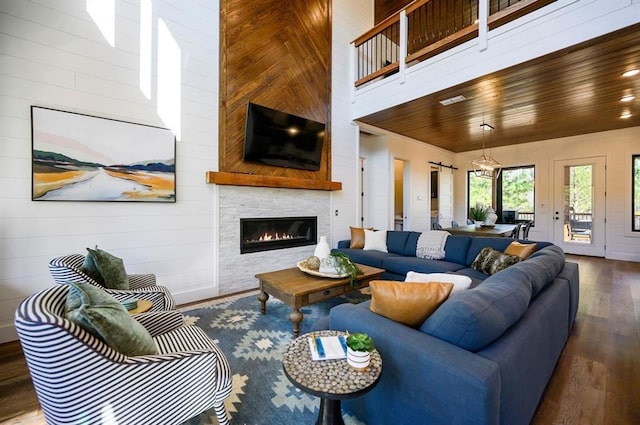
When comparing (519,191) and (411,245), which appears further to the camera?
(519,191)

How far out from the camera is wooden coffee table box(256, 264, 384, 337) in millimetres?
2449

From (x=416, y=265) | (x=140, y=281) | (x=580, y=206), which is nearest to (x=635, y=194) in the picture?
(x=580, y=206)

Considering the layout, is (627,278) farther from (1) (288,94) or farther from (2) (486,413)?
(1) (288,94)

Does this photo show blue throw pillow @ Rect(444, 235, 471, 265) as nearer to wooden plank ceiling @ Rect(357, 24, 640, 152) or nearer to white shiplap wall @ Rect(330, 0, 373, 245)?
white shiplap wall @ Rect(330, 0, 373, 245)

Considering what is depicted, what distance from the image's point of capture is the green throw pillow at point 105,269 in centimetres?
204

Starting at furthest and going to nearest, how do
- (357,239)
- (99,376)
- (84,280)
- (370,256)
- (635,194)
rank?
(635,194), (357,239), (370,256), (84,280), (99,376)

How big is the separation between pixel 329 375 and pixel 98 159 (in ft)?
10.1

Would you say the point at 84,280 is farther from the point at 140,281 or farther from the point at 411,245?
the point at 411,245

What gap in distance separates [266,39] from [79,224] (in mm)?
3431

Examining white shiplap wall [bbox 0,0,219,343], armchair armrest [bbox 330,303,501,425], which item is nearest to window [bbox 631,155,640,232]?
armchair armrest [bbox 330,303,501,425]

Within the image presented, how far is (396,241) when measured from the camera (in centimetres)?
445

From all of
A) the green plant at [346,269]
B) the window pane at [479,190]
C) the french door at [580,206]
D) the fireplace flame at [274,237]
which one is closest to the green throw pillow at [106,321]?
the green plant at [346,269]

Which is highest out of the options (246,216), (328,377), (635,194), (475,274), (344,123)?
(344,123)

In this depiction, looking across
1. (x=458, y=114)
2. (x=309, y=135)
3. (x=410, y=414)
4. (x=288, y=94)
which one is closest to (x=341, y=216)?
(x=309, y=135)
